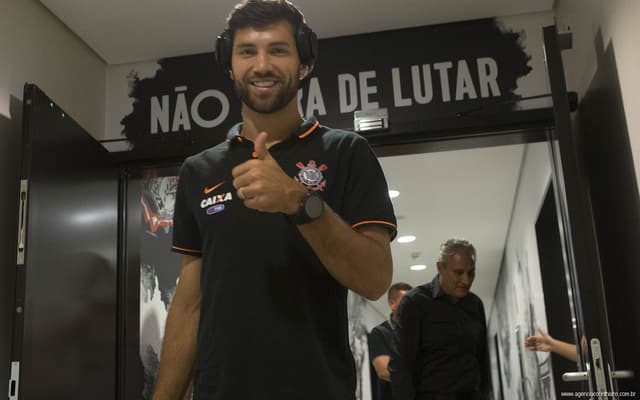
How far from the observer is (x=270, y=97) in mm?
1033

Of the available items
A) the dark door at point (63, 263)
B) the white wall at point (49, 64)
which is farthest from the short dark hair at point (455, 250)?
the white wall at point (49, 64)

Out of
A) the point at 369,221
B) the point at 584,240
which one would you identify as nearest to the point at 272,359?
the point at 369,221

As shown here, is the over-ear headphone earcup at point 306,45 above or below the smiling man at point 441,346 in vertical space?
above

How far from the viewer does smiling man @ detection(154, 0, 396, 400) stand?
0.88 metres

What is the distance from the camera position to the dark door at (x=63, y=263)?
2230 millimetres

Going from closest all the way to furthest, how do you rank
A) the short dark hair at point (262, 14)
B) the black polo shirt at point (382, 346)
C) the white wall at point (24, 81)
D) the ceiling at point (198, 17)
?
the short dark hair at point (262, 14)
the white wall at point (24, 81)
the ceiling at point (198, 17)
the black polo shirt at point (382, 346)

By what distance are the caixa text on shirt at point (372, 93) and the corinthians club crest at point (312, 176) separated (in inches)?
82.6

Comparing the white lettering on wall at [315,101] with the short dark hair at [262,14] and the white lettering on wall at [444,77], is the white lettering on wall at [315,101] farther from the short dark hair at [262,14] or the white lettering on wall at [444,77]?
the short dark hair at [262,14]

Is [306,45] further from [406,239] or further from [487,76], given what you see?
[406,239]

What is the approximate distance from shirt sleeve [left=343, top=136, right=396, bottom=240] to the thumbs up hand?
148 mm

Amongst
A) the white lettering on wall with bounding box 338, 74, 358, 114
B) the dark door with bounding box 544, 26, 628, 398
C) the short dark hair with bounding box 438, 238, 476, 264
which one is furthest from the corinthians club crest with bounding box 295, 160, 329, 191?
the short dark hair with bounding box 438, 238, 476, 264

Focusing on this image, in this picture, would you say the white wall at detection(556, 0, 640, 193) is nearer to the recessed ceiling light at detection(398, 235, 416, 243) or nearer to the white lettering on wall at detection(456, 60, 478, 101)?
the white lettering on wall at detection(456, 60, 478, 101)

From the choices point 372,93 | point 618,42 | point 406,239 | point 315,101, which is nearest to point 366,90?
point 372,93

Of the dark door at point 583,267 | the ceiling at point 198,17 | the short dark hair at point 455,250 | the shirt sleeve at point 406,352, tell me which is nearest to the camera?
the dark door at point 583,267
